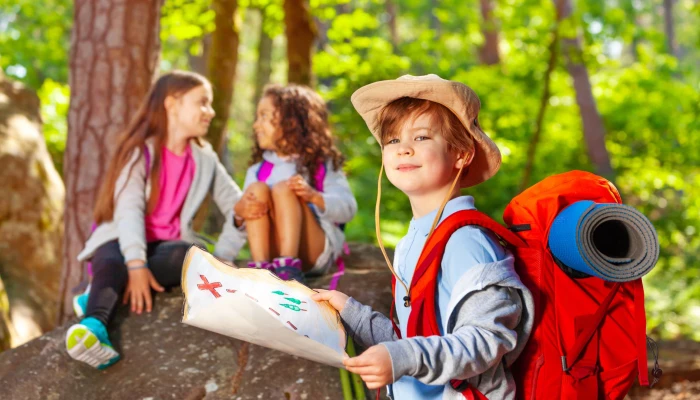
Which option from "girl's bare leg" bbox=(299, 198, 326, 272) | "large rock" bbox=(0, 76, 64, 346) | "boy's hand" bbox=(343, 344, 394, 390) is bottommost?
"large rock" bbox=(0, 76, 64, 346)

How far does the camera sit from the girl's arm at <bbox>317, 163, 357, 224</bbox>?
3.94 metres

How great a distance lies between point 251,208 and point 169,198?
1.99 ft

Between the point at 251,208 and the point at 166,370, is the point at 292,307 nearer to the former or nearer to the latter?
the point at 166,370

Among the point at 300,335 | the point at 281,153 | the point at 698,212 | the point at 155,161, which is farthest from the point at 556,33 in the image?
the point at 300,335

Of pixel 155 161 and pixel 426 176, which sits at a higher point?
pixel 426 176

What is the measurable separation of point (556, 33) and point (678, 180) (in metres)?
3.23

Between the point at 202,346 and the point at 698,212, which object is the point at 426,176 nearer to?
the point at 202,346

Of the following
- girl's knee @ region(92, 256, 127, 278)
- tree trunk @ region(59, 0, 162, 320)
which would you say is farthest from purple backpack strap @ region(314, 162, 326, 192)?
tree trunk @ region(59, 0, 162, 320)

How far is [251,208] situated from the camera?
372 cm

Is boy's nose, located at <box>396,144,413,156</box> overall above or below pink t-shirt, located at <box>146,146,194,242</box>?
above

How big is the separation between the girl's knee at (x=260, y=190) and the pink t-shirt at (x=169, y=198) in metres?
0.53

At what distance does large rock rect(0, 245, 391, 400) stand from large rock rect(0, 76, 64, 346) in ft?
8.80

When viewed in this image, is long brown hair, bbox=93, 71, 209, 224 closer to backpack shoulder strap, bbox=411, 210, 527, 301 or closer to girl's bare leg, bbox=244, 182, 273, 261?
girl's bare leg, bbox=244, 182, 273, 261

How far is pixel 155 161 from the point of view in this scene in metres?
3.97
